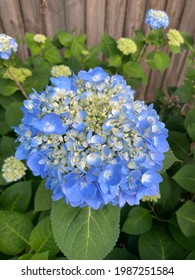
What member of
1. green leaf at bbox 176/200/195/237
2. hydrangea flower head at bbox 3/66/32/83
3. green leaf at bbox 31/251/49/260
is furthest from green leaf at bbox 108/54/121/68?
green leaf at bbox 31/251/49/260

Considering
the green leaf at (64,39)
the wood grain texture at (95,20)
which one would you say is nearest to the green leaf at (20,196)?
the green leaf at (64,39)

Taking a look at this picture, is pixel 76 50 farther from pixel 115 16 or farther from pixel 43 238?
pixel 43 238

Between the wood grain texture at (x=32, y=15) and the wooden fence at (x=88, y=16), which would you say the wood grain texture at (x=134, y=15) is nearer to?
the wooden fence at (x=88, y=16)

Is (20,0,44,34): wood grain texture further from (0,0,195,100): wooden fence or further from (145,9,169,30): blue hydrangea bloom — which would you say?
(145,9,169,30): blue hydrangea bloom

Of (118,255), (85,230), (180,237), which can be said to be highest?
(85,230)

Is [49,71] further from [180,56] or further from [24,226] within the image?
[180,56]

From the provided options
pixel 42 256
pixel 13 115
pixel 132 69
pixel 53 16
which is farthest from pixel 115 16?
pixel 42 256
